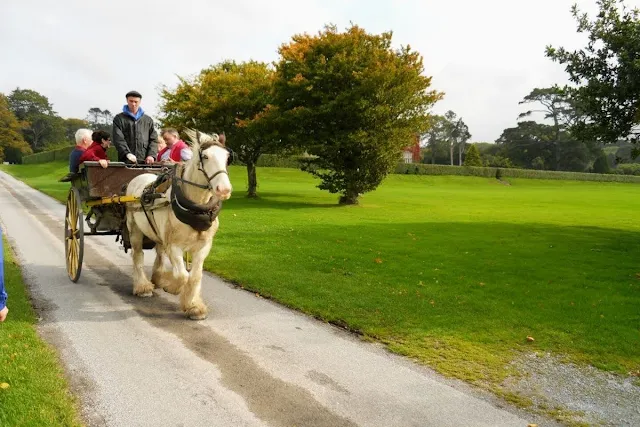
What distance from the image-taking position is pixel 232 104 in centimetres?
2961

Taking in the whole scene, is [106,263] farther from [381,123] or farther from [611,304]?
[381,123]

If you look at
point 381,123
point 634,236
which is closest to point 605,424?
point 634,236

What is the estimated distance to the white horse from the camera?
610 cm

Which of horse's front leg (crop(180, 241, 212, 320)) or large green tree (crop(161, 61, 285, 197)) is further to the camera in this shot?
large green tree (crop(161, 61, 285, 197))

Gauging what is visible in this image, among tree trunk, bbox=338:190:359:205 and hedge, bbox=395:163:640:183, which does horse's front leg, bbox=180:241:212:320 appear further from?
hedge, bbox=395:163:640:183

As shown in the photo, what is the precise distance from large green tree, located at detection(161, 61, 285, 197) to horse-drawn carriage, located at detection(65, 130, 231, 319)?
65.1 ft

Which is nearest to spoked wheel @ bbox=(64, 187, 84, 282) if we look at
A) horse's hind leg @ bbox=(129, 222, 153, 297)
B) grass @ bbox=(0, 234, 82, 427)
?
horse's hind leg @ bbox=(129, 222, 153, 297)

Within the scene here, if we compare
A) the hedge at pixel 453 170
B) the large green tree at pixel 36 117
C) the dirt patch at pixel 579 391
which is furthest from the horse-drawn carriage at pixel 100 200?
the large green tree at pixel 36 117

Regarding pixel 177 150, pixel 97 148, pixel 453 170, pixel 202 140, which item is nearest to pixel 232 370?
pixel 202 140

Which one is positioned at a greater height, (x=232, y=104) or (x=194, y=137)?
(x=232, y=104)

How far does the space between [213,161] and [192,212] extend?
82 centimetres

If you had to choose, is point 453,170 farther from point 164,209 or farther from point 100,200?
point 164,209

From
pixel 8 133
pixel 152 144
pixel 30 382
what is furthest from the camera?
pixel 8 133

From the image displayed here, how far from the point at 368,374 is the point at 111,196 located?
5604mm
